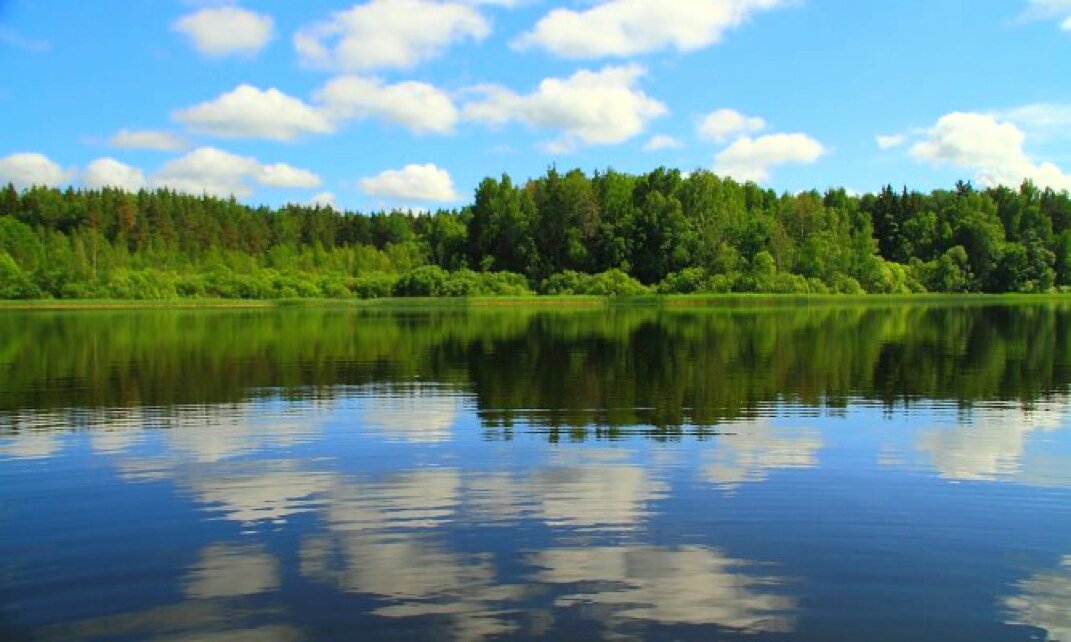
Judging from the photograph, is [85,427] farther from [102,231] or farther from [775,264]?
[102,231]

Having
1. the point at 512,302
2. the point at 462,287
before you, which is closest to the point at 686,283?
the point at 512,302

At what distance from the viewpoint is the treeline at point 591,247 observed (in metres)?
116

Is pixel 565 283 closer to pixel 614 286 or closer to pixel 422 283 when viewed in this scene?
pixel 614 286

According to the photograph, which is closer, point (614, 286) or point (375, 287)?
point (614, 286)

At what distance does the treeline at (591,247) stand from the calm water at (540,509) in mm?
94010

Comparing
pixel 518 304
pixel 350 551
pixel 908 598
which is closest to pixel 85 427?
pixel 350 551

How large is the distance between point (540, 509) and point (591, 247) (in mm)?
116611

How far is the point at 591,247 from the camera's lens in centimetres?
12656

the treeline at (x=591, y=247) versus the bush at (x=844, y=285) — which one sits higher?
the treeline at (x=591, y=247)

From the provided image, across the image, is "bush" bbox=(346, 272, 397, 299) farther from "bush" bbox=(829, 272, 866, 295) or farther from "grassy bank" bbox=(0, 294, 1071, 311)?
"bush" bbox=(829, 272, 866, 295)

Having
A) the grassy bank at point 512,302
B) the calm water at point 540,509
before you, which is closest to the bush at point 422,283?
the grassy bank at point 512,302

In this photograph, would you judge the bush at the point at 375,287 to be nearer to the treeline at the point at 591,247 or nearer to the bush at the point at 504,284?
the treeline at the point at 591,247

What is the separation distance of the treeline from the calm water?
94.0 meters

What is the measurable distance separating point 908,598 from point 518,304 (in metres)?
100
